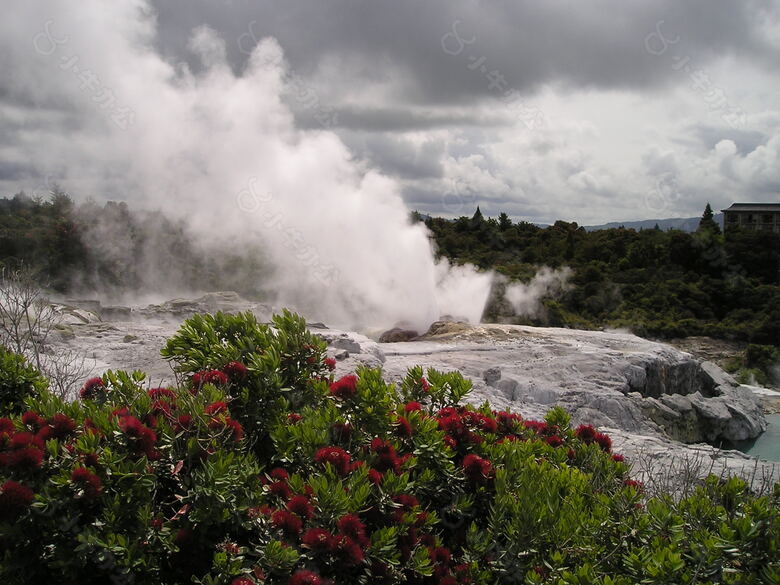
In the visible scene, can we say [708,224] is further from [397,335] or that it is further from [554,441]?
[554,441]

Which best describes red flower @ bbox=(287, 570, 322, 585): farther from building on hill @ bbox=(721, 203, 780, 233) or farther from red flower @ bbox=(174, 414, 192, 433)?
building on hill @ bbox=(721, 203, 780, 233)

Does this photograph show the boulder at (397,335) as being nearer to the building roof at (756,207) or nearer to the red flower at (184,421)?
the red flower at (184,421)

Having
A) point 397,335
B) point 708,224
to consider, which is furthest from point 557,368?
point 708,224

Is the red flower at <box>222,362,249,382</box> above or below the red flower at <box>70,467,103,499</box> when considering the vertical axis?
above

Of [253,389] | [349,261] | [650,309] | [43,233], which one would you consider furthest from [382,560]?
[650,309]

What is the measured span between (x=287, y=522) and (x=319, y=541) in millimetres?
160

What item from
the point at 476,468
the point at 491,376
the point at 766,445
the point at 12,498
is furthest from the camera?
the point at 766,445

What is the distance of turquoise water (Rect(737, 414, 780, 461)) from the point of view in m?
11.0

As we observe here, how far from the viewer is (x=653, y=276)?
33812mm

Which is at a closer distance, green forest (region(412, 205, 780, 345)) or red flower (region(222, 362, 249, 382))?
red flower (region(222, 362, 249, 382))

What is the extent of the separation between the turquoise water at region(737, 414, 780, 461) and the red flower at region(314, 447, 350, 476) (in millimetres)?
9796

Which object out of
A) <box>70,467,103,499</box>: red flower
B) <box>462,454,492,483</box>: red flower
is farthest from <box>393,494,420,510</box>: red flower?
<box>70,467,103,499</box>: red flower

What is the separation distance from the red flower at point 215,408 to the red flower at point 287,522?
2.18 ft

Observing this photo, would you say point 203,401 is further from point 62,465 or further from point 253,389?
point 62,465
